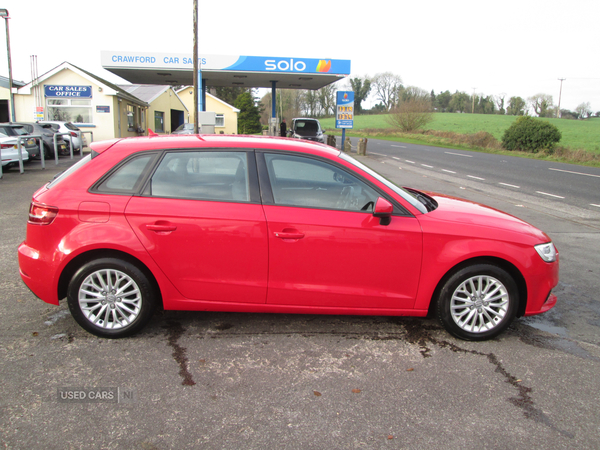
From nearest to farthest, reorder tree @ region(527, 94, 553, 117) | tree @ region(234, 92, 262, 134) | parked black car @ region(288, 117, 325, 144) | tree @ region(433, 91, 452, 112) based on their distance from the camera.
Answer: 1. parked black car @ region(288, 117, 325, 144)
2. tree @ region(234, 92, 262, 134)
3. tree @ region(527, 94, 553, 117)
4. tree @ region(433, 91, 452, 112)

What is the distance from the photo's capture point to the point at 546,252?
3857 mm

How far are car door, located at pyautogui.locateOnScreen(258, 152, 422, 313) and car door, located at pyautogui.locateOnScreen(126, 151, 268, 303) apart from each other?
127mm

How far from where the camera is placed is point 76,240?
3600 millimetres

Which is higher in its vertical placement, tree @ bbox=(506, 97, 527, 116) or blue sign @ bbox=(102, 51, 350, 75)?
tree @ bbox=(506, 97, 527, 116)

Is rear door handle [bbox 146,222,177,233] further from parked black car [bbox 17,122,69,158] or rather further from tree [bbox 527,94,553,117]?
tree [bbox 527,94,553,117]

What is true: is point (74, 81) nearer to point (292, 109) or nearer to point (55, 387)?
point (55, 387)

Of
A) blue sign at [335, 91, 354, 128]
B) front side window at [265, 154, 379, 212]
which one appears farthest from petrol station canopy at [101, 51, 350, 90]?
front side window at [265, 154, 379, 212]

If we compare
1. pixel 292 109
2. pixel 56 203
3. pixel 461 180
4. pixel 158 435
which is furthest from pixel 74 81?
pixel 292 109

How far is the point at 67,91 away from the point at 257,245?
30.8 m

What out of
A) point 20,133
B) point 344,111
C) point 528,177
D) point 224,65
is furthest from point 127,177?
point 344,111

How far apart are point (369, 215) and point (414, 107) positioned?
4798 centimetres

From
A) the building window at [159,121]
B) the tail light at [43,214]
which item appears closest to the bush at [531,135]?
the tail light at [43,214]

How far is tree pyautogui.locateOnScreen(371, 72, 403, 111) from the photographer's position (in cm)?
9556

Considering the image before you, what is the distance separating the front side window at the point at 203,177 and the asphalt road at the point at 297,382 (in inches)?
45.3
